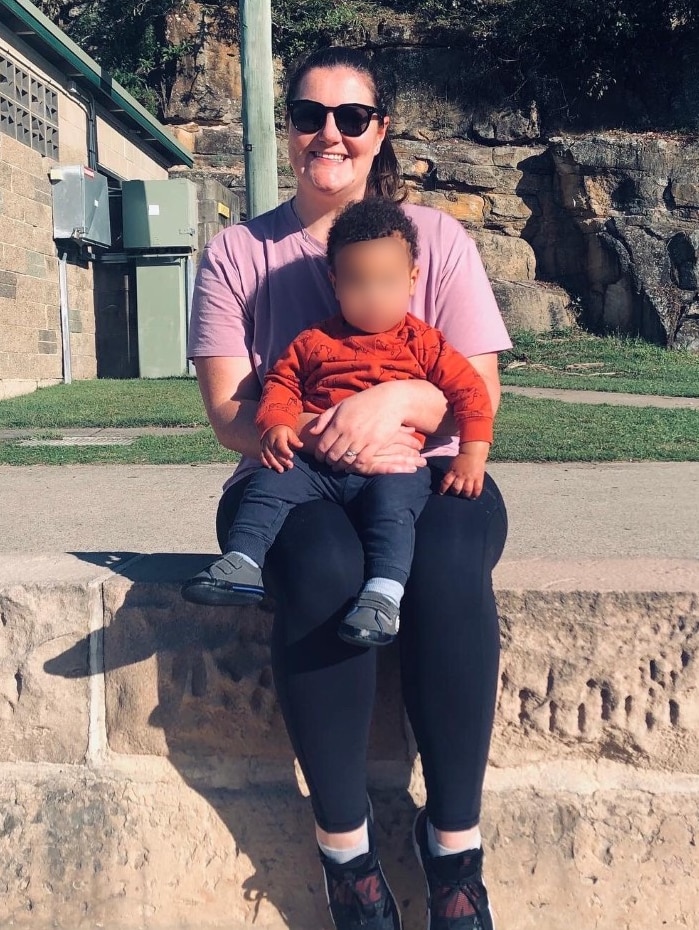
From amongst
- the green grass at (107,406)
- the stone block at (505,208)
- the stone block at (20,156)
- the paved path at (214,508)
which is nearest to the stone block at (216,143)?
the stone block at (505,208)

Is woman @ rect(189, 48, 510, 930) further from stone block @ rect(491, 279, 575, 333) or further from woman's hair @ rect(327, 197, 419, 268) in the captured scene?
stone block @ rect(491, 279, 575, 333)

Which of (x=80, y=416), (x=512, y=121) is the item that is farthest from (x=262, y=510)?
(x=512, y=121)

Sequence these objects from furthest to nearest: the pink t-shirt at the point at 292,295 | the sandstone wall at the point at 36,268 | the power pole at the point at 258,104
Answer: the sandstone wall at the point at 36,268 < the power pole at the point at 258,104 < the pink t-shirt at the point at 292,295

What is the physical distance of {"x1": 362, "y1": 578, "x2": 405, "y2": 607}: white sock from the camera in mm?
1870

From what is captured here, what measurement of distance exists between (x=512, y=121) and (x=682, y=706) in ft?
64.4

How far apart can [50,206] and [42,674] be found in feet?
41.1

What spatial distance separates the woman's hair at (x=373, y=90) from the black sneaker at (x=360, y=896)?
5.47ft

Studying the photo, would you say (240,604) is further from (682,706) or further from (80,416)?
(80,416)

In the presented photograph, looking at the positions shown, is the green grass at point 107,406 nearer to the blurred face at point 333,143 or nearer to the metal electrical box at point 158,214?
the metal electrical box at point 158,214

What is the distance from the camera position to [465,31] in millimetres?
19938

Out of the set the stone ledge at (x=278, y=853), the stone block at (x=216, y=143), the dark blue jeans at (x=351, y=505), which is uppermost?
the stone block at (x=216, y=143)

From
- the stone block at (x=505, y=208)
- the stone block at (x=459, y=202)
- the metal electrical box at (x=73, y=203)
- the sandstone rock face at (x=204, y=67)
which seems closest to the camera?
the metal electrical box at (x=73, y=203)

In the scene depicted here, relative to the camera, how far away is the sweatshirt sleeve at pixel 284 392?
2.21 meters

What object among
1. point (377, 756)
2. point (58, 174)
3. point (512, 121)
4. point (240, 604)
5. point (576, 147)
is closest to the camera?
point (240, 604)
